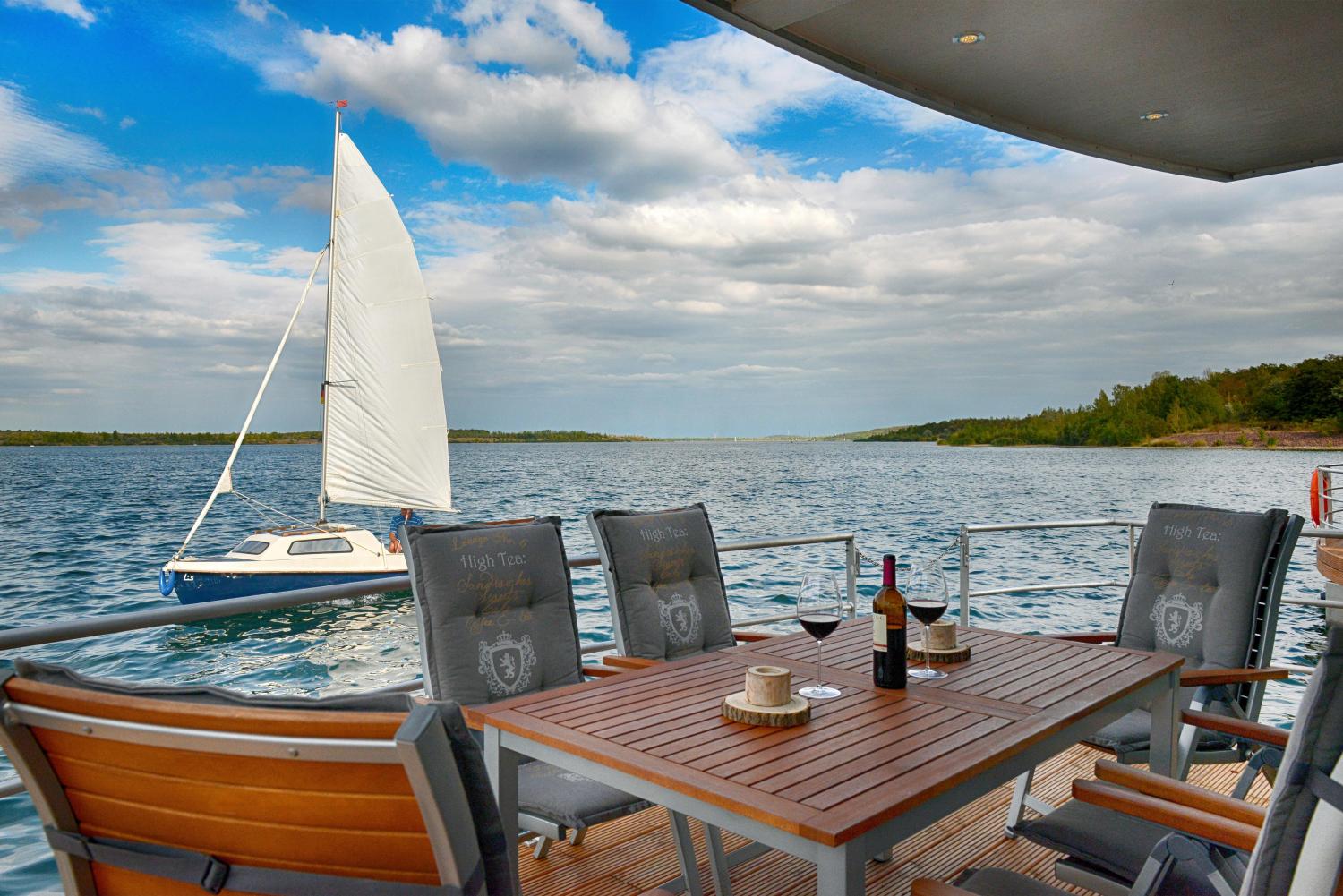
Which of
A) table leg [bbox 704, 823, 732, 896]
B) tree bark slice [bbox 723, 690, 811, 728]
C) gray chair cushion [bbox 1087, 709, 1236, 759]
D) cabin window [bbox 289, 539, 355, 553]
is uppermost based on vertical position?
tree bark slice [bbox 723, 690, 811, 728]

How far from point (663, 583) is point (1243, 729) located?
5.24ft

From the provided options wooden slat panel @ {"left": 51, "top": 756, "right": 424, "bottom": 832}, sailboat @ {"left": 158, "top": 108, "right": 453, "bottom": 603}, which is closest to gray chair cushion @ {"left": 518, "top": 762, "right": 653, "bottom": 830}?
wooden slat panel @ {"left": 51, "top": 756, "right": 424, "bottom": 832}

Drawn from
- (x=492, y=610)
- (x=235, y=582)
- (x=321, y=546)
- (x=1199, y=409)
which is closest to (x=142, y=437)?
(x=235, y=582)

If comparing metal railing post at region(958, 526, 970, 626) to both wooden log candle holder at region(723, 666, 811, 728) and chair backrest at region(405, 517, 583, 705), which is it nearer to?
chair backrest at region(405, 517, 583, 705)

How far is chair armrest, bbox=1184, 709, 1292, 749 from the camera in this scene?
2.01 m

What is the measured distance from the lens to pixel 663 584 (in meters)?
2.89

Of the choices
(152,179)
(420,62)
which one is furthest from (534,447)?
(420,62)

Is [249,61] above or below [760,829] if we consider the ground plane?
above

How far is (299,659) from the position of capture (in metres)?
15.8

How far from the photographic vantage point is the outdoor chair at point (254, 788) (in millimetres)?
878

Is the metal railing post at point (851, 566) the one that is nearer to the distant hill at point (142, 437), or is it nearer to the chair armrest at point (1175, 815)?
the chair armrest at point (1175, 815)

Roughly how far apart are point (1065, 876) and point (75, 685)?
1761 millimetres

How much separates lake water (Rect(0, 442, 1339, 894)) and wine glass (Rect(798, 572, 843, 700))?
138cm

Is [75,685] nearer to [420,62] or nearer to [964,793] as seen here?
[964,793]
